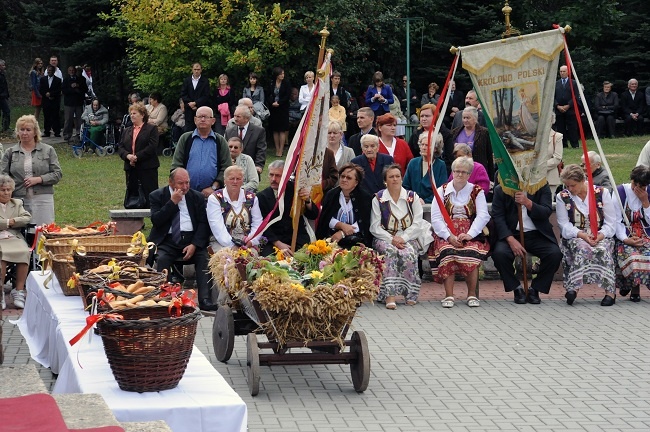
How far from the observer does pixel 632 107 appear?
2922cm

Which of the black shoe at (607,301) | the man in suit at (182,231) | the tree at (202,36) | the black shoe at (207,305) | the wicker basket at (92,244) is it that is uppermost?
the tree at (202,36)

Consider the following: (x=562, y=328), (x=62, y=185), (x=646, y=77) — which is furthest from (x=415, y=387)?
(x=646, y=77)

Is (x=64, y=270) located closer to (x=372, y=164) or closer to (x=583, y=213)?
(x=372, y=164)

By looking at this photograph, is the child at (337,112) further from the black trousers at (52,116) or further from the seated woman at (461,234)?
the seated woman at (461,234)

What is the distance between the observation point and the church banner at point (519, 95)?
40.4ft

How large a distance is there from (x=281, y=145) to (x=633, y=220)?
12689 millimetres

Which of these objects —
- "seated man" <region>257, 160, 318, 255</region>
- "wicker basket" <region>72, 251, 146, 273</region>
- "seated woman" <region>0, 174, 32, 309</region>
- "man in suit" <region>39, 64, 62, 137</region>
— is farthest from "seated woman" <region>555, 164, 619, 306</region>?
"man in suit" <region>39, 64, 62, 137</region>

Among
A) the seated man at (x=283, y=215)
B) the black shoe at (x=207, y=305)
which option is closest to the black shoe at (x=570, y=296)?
the seated man at (x=283, y=215)

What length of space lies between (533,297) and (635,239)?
1324 millimetres

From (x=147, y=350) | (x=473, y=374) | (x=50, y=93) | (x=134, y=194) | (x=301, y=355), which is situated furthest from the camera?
(x=50, y=93)

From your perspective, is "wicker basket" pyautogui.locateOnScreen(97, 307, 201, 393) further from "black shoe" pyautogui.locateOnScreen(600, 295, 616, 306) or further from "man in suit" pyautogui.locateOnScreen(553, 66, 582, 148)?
"man in suit" pyautogui.locateOnScreen(553, 66, 582, 148)

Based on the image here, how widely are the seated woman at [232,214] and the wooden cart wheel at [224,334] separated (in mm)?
2558

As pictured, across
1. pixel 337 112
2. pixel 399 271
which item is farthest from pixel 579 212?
→ pixel 337 112

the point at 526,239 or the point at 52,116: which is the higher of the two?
the point at 52,116
